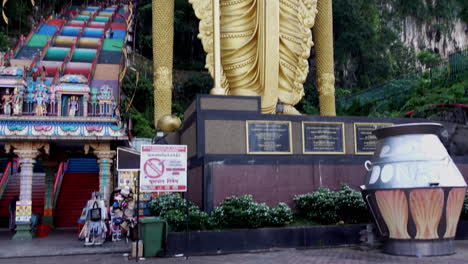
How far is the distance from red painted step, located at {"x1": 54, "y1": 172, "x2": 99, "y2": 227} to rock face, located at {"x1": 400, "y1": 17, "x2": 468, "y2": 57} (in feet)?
104

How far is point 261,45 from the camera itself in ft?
40.4

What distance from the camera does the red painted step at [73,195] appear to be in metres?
18.3

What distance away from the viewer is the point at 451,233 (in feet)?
25.7

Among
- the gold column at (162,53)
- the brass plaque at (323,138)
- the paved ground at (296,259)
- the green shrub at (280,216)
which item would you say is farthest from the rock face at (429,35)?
the paved ground at (296,259)

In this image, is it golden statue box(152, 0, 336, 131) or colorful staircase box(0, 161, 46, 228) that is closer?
golden statue box(152, 0, 336, 131)

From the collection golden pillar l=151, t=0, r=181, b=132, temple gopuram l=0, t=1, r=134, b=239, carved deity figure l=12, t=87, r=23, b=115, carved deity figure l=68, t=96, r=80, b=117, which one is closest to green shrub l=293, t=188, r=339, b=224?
golden pillar l=151, t=0, r=181, b=132

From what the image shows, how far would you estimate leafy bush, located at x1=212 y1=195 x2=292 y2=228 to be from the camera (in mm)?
8781

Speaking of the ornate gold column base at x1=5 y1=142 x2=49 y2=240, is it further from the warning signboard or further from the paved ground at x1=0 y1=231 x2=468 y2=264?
the warning signboard

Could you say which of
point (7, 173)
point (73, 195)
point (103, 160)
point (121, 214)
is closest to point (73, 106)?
point (103, 160)

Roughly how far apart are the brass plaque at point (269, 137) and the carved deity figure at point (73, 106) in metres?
8.28

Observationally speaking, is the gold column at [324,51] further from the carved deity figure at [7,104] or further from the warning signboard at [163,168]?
the carved deity figure at [7,104]

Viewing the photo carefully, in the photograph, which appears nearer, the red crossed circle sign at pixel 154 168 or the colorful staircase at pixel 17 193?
the red crossed circle sign at pixel 154 168

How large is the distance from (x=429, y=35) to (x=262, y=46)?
35730 mm

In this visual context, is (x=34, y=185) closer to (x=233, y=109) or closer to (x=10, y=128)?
(x=10, y=128)
